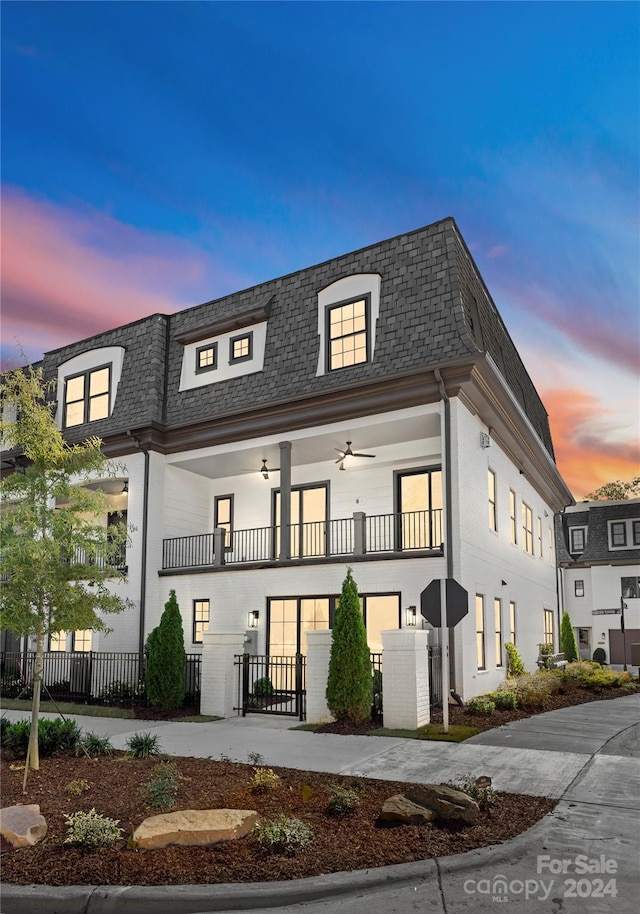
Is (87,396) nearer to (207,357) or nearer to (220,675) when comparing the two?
(207,357)

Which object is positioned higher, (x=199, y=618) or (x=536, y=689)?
(x=199, y=618)

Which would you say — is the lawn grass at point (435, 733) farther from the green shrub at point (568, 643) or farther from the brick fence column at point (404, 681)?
the green shrub at point (568, 643)

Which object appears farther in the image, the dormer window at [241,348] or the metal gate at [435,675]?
the dormer window at [241,348]

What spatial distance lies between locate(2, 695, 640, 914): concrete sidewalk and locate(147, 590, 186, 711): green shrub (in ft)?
14.0

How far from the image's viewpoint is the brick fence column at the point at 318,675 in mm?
13648

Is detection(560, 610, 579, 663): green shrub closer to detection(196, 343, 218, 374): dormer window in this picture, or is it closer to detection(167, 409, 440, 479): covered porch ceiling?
detection(167, 409, 440, 479): covered porch ceiling

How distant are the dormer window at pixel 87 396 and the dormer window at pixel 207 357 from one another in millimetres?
3060

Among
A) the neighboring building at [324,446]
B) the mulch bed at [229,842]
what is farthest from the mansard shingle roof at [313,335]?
the mulch bed at [229,842]

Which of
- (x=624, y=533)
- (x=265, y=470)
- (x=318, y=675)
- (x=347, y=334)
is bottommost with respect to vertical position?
(x=318, y=675)

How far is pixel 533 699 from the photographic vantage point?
15.3m

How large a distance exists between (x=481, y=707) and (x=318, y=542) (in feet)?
24.1

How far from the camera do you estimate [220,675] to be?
15219mm

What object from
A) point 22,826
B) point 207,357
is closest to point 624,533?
point 207,357

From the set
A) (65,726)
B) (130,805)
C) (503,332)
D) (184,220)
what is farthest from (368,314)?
(130,805)
